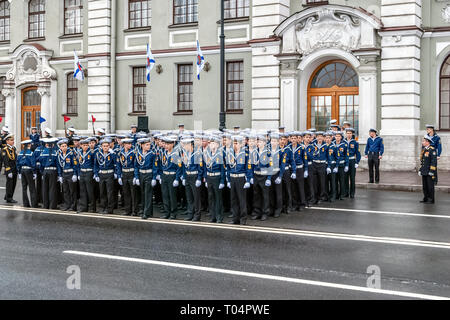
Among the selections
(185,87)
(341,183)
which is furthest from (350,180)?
(185,87)

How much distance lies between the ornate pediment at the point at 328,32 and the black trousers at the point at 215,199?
12.0 meters

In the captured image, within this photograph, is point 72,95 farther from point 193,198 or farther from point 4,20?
point 193,198

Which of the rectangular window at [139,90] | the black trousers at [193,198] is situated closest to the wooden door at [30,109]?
the rectangular window at [139,90]

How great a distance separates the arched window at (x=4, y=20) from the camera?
104 ft

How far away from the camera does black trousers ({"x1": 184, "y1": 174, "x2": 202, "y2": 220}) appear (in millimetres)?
12289

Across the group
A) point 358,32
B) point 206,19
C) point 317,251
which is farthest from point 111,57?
point 317,251

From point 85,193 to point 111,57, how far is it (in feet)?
49.7

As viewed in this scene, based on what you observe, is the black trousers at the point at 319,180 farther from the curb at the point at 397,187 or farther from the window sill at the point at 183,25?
the window sill at the point at 183,25

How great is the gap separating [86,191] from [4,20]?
70.0 ft

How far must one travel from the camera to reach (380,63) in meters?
21.8

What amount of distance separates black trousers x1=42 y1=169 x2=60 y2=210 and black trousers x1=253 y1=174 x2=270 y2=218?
5.01m

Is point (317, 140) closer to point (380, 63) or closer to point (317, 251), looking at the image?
point (317, 251)

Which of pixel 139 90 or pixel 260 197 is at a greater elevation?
pixel 139 90

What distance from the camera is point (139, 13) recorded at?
91.0ft
